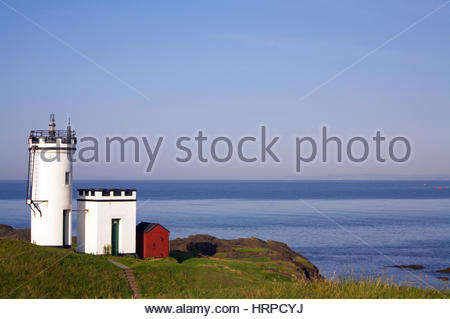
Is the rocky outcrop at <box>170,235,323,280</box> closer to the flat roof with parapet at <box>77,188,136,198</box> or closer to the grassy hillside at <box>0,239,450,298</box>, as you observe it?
the flat roof with parapet at <box>77,188,136,198</box>

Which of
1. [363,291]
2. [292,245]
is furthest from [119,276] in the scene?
[292,245]

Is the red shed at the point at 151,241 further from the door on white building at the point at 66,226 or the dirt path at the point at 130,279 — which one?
the dirt path at the point at 130,279

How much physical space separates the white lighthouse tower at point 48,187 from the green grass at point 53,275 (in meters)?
3.97

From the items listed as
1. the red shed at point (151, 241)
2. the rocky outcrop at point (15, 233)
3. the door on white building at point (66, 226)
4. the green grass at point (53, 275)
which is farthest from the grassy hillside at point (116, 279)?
the rocky outcrop at point (15, 233)

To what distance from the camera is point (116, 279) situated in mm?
24031

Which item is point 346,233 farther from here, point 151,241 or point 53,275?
point 53,275

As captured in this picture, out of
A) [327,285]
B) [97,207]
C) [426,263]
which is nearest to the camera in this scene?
[327,285]

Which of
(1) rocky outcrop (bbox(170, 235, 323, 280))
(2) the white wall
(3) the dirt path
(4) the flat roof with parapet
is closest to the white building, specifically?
(4) the flat roof with parapet

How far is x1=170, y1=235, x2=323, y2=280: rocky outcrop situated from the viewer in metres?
41.7

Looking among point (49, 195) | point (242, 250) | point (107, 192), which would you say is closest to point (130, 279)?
point (107, 192)

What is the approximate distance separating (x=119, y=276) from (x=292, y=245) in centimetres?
4533
